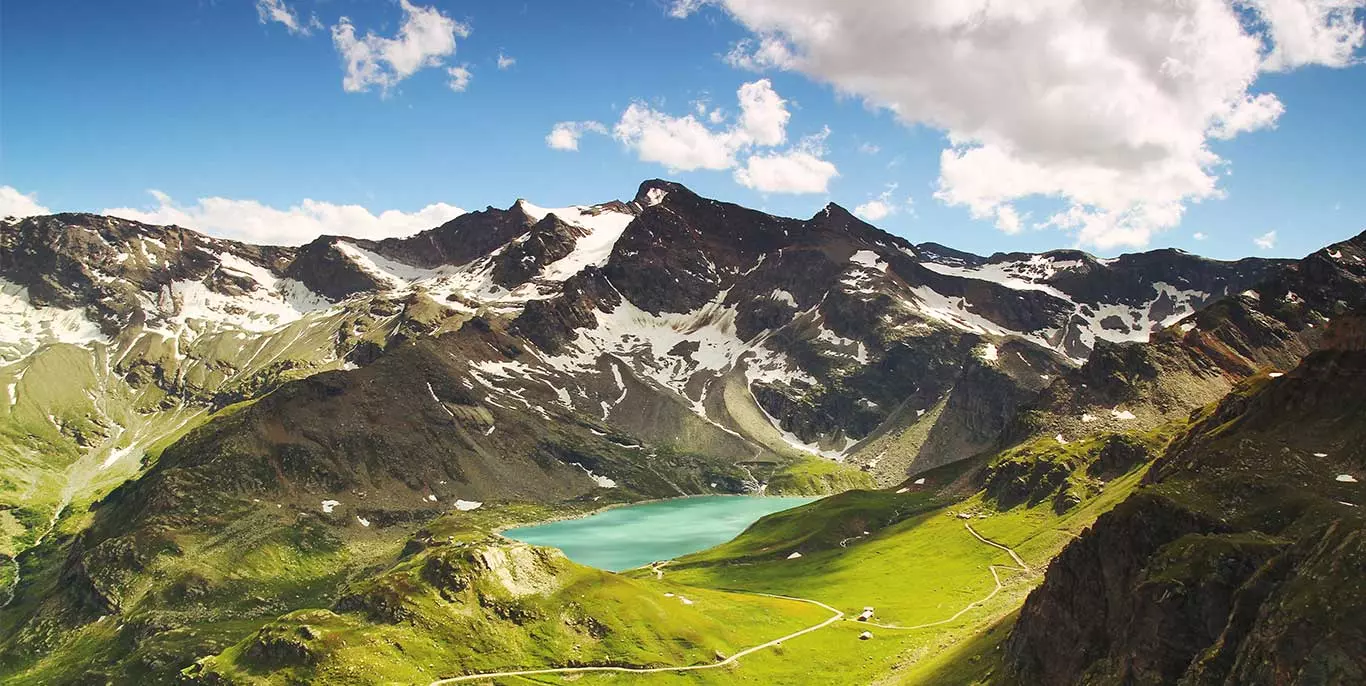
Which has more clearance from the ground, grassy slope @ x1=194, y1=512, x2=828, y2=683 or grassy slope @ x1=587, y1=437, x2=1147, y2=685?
grassy slope @ x1=194, y1=512, x2=828, y2=683

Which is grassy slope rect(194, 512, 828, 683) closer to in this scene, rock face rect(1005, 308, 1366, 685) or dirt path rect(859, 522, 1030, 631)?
dirt path rect(859, 522, 1030, 631)

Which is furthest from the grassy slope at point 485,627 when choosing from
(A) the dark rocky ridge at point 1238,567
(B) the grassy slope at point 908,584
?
(A) the dark rocky ridge at point 1238,567

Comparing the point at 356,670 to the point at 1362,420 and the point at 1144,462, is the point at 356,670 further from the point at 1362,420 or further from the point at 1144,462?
the point at 1144,462

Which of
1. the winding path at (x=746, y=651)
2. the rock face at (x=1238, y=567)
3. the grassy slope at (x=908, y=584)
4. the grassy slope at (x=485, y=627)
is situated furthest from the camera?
the grassy slope at (x=908, y=584)

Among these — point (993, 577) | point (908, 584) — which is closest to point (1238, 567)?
point (993, 577)

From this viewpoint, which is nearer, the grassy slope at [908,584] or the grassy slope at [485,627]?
the grassy slope at [485,627]

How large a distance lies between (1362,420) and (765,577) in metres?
109

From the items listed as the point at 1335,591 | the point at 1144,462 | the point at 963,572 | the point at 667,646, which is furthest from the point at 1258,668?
the point at 1144,462

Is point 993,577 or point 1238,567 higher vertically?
point 1238,567

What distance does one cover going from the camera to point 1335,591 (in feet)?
155

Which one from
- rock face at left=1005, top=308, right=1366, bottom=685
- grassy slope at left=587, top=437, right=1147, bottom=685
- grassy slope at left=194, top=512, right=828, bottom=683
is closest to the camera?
rock face at left=1005, top=308, right=1366, bottom=685

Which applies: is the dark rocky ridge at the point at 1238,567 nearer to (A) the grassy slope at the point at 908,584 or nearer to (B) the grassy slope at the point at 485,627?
(A) the grassy slope at the point at 908,584

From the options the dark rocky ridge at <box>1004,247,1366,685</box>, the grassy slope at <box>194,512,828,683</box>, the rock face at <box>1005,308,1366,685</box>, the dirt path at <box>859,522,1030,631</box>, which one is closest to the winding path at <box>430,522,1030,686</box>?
Result: the dirt path at <box>859,522,1030,631</box>

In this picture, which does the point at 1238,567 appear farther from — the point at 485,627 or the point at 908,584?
the point at 908,584
